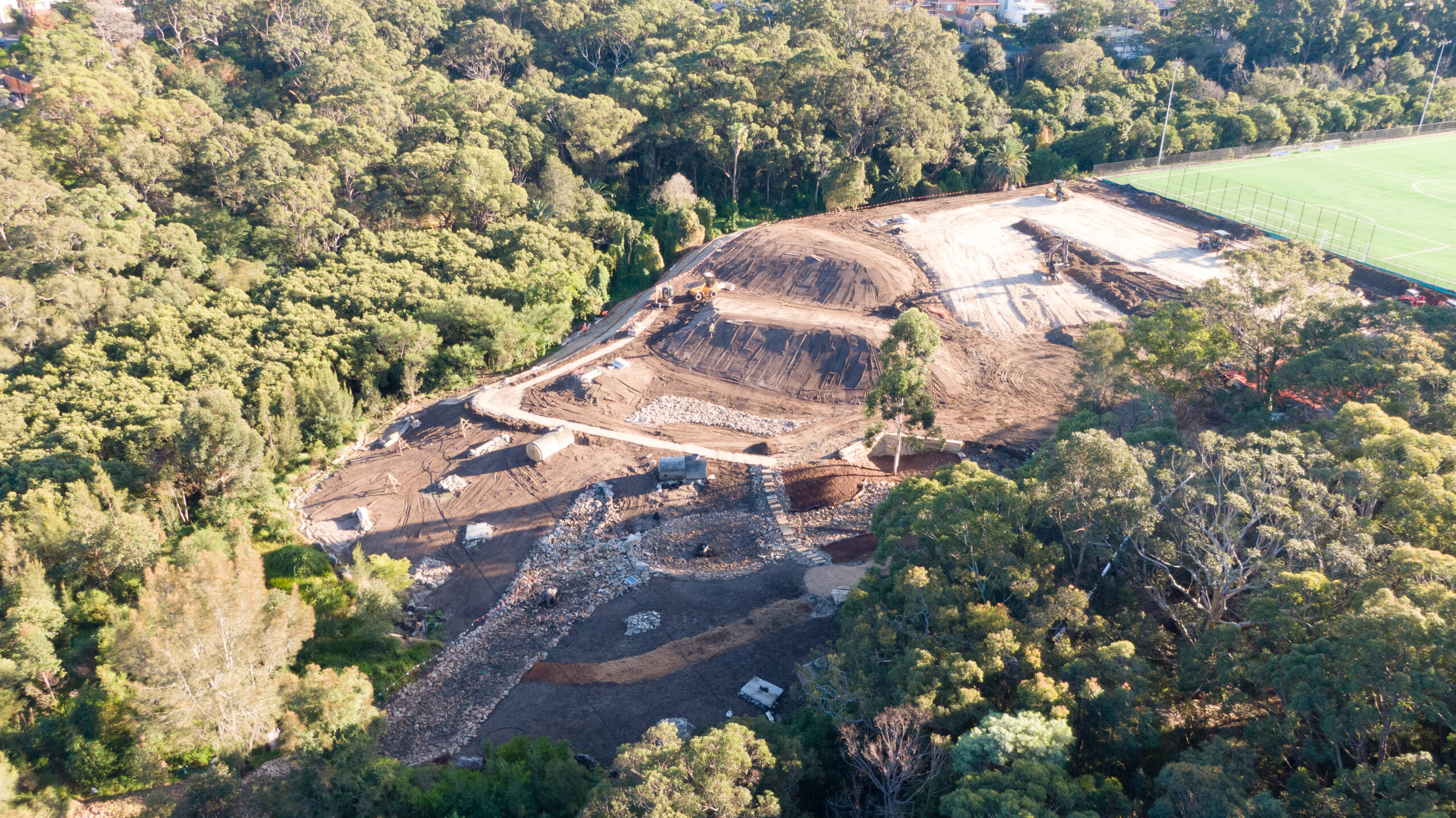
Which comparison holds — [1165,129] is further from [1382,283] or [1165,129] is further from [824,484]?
[824,484]

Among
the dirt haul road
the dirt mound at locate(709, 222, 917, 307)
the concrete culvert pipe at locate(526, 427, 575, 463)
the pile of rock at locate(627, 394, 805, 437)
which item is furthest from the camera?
the dirt mound at locate(709, 222, 917, 307)

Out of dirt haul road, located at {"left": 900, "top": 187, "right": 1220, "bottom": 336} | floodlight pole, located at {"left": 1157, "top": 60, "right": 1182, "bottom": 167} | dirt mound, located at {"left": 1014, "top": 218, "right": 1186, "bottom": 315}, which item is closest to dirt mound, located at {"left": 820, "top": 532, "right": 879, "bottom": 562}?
dirt haul road, located at {"left": 900, "top": 187, "right": 1220, "bottom": 336}

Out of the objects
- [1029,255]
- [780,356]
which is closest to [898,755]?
[780,356]

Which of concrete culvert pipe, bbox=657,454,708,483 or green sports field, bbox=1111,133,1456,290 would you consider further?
green sports field, bbox=1111,133,1456,290

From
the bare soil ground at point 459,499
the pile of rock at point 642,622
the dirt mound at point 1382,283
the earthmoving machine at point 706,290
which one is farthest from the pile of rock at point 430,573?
the dirt mound at point 1382,283

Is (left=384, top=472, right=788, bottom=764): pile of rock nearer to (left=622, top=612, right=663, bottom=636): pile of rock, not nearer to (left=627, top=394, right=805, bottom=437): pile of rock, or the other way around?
(left=622, top=612, right=663, bottom=636): pile of rock

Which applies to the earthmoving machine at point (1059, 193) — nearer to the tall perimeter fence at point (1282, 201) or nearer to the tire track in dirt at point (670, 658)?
the tall perimeter fence at point (1282, 201)

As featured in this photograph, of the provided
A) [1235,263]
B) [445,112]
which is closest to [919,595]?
[1235,263]

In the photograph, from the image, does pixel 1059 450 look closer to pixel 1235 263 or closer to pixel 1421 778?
pixel 1421 778
